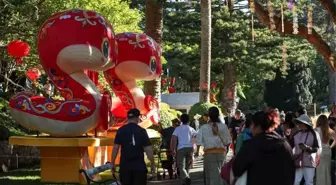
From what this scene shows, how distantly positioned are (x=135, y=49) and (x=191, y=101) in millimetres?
22977

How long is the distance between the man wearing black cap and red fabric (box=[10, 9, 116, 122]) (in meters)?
5.40

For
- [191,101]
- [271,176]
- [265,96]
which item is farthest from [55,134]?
[265,96]

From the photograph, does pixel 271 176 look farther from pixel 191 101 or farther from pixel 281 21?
pixel 191 101

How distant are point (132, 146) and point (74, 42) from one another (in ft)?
19.2

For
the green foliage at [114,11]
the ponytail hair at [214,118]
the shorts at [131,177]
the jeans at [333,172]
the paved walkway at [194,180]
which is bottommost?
the paved walkway at [194,180]

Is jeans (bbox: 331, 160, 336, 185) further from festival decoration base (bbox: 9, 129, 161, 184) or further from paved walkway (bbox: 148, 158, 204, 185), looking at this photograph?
festival decoration base (bbox: 9, 129, 161, 184)

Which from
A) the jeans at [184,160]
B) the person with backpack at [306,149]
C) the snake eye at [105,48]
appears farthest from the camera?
the snake eye at [105,48]

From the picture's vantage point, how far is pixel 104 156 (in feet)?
60.1

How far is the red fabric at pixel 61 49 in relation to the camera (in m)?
14.4

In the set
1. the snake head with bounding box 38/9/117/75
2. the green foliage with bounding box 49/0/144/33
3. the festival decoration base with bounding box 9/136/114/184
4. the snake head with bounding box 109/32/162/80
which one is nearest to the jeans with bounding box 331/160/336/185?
the festival decoration base with bounding box 9/136/114/184

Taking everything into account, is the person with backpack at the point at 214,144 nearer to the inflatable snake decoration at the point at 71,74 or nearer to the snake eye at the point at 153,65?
the inflatable snake decoration at the point at 71,74

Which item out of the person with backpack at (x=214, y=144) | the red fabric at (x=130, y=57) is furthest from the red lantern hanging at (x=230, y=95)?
the person with backpack at (x=214, y=144)

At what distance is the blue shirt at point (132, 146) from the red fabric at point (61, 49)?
540 cm

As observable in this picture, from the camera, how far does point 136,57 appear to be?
17547 mm
